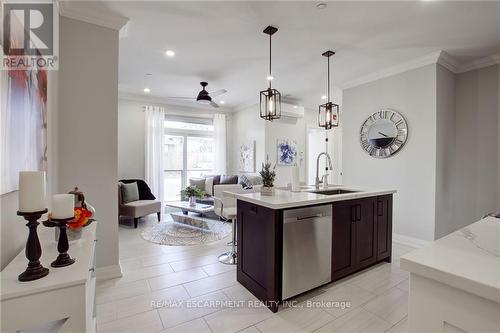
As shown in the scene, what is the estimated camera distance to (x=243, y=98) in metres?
6.06

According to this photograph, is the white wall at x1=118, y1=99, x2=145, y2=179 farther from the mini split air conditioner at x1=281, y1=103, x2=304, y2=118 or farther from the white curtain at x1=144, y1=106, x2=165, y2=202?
the mini split air conditioner at x1=281, y1=103, x2=304, y2=118

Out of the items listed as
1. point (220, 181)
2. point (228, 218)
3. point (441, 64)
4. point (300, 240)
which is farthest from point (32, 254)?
point (220, 181)

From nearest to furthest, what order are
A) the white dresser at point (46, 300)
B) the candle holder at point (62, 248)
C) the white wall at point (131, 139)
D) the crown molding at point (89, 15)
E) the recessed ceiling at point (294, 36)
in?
the white dresser at point (46, 300)
the candle holder at point (62, 248)
the crown molding at point (89, 15)
the recessed ceiling at point (294, 36)
the white wall at point (131, 139)

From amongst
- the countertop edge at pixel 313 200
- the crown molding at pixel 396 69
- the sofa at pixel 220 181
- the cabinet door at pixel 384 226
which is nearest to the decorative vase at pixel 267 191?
the countertop edge at pixel 313 200

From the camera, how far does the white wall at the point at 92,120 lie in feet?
7.95

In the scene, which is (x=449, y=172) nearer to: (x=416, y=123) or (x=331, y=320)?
(x=416, y=123)

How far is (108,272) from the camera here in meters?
2.65

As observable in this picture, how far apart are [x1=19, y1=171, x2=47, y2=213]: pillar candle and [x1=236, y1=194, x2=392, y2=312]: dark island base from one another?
1.52m

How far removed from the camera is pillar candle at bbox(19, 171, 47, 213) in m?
0.98

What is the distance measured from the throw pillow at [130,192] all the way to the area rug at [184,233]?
2.52 ft

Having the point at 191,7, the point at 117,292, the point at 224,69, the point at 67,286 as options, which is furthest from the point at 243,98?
the point at 67,286

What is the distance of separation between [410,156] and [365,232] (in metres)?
1.77

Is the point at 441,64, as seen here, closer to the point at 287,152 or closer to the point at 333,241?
the point at 333,241

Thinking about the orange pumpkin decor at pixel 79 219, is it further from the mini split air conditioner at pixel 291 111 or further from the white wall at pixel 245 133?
the mini split air conditioner at pixel 291 111
